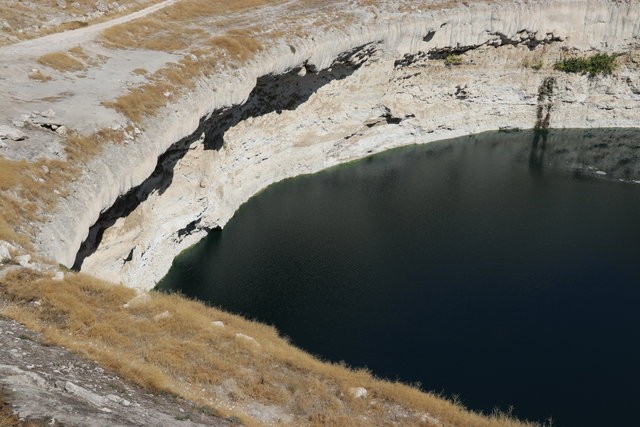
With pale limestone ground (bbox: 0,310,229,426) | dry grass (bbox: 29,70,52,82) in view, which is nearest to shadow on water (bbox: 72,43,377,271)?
dry grass (bbox: 29,70,52,82)

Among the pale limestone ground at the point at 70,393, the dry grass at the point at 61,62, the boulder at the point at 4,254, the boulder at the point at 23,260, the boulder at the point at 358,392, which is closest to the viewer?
the pale limestone ground at the point at 70,393

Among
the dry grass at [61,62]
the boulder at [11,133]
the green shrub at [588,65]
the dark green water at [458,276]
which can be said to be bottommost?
the dark green water at [458,276]

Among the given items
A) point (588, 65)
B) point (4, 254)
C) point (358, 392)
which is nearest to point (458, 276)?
point (358, 392)

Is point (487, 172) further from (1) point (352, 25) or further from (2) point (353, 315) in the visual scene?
(2) point (353, 315)

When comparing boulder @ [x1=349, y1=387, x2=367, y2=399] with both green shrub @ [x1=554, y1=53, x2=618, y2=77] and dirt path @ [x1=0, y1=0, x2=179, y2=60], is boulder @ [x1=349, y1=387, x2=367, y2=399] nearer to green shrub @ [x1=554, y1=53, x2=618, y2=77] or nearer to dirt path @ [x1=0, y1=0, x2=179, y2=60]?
dirt path @ [x1=0, y1=0, x2=179, y2=60]

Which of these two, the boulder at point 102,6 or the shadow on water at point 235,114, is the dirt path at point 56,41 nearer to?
the boulder at point 102,6

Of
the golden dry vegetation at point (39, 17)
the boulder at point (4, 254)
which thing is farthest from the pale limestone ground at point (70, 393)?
the golden dry vegetation at point (39, 17)
